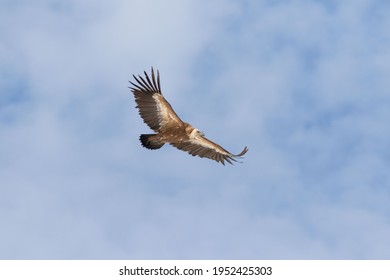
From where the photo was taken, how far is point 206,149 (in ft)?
117

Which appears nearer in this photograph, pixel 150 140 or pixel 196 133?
pixel 150 140

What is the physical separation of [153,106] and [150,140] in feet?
4.74

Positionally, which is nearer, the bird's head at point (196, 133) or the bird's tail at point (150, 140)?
the bird's tail at point (150, 140)

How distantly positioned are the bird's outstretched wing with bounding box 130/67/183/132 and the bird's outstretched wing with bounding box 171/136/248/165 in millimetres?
1297

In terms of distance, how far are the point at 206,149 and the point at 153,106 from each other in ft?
10.6

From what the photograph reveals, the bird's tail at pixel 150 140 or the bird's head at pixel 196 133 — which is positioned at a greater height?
the bird's head at pixel 196 133

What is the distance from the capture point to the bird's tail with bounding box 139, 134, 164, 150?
34031mm

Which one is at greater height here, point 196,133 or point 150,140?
point 196,133

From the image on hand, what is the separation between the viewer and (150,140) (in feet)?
112

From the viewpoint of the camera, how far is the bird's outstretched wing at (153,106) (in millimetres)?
34094

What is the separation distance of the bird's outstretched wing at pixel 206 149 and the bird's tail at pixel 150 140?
1.23m

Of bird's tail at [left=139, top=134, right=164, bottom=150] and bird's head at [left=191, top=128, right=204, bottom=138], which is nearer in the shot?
bird's tail at [left=139, top=134, right=164, bottom=150]
